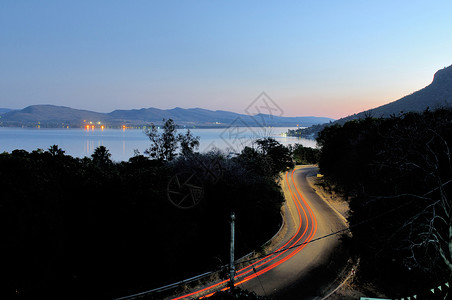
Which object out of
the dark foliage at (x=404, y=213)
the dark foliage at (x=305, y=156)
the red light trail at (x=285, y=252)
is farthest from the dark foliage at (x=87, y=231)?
the dark foliage at (x=305, y=156)

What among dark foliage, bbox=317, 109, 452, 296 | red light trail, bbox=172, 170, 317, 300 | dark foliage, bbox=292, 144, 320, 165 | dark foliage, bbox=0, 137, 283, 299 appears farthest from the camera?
dark foliage, bbox=292, 144, 320, 165

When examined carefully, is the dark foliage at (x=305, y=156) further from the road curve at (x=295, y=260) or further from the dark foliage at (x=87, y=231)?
the dark foliage at (x=87, y=231)

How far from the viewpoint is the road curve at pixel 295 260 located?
1852 centimetres

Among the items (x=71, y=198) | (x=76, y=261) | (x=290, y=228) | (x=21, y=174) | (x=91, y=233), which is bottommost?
(x=290, y=228)

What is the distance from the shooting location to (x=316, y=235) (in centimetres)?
2833

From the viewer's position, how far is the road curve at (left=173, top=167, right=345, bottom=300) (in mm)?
18516

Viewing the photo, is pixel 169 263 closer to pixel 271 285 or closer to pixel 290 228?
pixel 271 285

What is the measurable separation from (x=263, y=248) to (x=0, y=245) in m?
18.2

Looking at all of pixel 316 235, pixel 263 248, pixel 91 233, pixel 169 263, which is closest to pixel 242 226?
pixel 263 248

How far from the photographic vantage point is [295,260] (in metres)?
22.9

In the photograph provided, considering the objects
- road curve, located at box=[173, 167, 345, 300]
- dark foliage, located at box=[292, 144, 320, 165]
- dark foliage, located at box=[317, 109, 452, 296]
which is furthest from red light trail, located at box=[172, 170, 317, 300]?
dark foliage, located at box=[292, 144, 320, 165]

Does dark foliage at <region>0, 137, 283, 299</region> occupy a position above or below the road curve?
above

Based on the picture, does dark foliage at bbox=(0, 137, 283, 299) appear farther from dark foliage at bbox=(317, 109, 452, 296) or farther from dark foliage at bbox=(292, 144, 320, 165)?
dark foliage at bbox=(292, 144, 320, 165)

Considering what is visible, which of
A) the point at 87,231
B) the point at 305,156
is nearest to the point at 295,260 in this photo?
the point at 87,231
